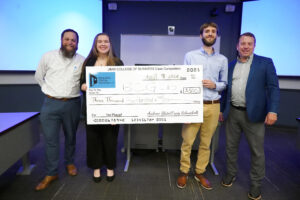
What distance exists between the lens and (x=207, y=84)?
5.59ft

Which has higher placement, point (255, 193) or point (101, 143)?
point (101, 143)

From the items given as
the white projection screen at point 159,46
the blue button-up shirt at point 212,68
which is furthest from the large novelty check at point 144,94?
the white projection screen at point 159,46

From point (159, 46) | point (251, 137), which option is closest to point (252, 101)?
point (251, 137)

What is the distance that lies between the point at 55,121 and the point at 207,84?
153 cm

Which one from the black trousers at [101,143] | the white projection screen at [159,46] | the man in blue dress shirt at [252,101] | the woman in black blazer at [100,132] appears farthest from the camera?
A: the white projection screen at [159,46]

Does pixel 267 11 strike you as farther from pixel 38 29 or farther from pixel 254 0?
pixel 38 29

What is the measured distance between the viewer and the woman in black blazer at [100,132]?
1764 mm

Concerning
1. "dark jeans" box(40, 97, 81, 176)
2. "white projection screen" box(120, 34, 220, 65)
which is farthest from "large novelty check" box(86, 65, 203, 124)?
"white projection screen" box(120, 34, 220, 65)

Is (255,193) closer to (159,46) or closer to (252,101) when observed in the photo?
(252,101)

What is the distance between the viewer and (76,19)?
3855 millimetres

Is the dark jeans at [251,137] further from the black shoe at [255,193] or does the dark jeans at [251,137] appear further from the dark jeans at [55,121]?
the dark jeans at [55,121]

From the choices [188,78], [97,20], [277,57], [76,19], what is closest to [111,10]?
[97,20]

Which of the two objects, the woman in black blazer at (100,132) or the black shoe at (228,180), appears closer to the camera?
the woman in black blazer at (100,132)

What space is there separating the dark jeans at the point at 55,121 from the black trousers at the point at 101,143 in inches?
9.9
